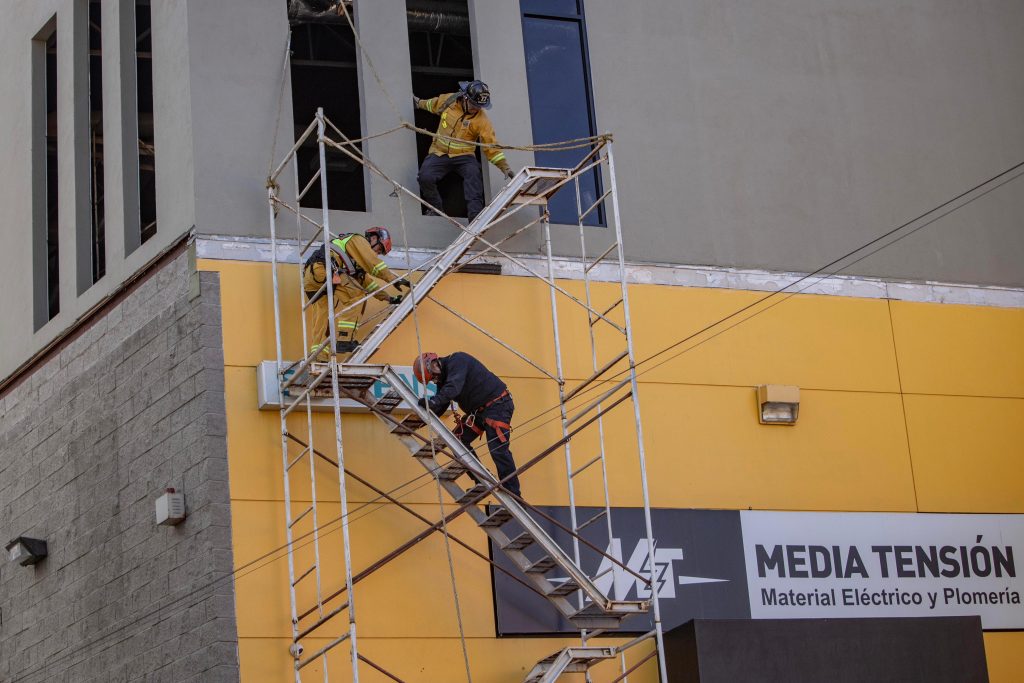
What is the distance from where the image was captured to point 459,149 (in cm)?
1866

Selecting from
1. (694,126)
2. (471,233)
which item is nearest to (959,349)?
(694,126)

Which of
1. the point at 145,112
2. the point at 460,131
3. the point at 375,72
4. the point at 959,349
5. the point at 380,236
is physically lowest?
the point at 959,349

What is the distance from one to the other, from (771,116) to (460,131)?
4319mm

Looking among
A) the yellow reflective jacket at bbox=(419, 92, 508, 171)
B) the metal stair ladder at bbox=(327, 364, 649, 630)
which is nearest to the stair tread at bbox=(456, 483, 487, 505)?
the metal stair ladder at bbox=(327, 364, 649, 630)

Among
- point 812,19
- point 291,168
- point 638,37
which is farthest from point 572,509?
point 812,19

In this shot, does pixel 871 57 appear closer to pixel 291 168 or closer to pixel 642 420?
pixel 642 420

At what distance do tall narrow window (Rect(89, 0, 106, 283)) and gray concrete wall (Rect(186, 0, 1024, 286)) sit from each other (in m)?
3.14

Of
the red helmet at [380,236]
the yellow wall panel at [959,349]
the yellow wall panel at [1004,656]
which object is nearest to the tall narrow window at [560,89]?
the red helmet at [380,236]

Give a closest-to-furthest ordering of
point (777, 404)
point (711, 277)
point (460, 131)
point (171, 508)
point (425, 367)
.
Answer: point (425, 367) → point (171, 508) → point (460, 131) → point (777, 404) → point (711, 277)

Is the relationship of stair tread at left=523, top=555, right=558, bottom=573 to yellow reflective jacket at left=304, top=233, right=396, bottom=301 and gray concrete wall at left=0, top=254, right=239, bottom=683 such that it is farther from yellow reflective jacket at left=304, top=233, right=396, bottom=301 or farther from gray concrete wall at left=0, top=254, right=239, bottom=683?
yellow reflective jacket at left=304, top=233, right=396, bottom=301

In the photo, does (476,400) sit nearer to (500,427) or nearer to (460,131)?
(500,427)

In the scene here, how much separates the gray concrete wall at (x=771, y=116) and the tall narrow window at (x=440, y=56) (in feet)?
4.10

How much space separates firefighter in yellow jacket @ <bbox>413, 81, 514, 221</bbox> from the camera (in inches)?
730

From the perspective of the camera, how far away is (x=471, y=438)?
1706 cm
